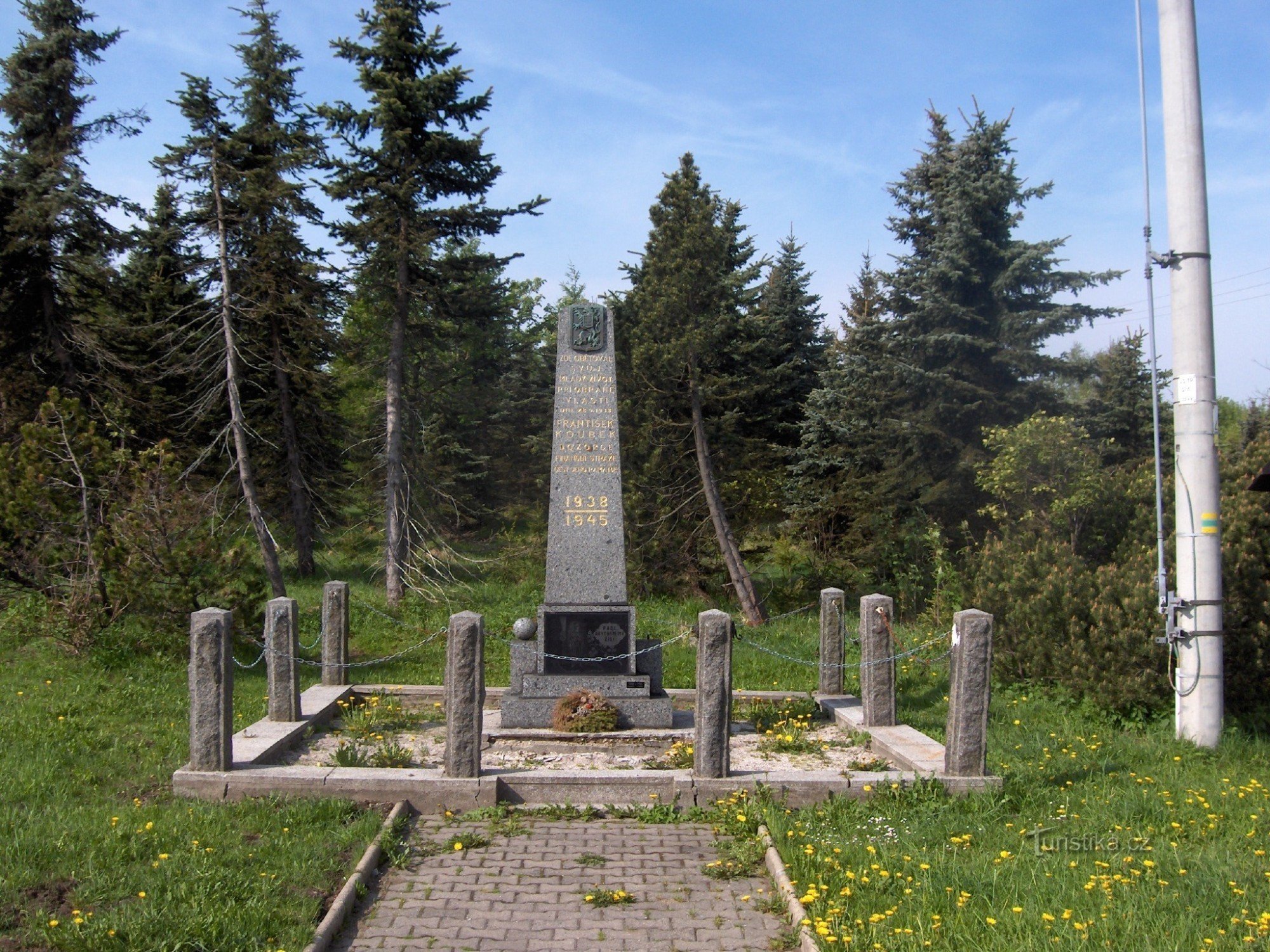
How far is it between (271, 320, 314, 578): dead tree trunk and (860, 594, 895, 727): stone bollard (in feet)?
43.2

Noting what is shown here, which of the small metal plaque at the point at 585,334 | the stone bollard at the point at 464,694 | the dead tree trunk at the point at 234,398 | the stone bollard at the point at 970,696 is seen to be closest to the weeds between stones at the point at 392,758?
the stone bollard at the point at 464,694

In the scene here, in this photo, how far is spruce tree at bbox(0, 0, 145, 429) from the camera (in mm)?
17719

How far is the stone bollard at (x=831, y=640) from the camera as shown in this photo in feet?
34.3

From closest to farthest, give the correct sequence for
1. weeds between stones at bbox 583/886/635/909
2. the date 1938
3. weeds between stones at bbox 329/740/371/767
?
weeds between stones at bbox 583/886/635/909
weeds between stones at bbox 329/740/371/767
the date 1938

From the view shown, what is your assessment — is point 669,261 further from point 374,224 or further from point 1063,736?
point 1063,736

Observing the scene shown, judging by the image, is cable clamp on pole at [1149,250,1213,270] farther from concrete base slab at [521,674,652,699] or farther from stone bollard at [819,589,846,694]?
concrete base slab at [521,674,652,699]

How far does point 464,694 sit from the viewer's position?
23.2 ft

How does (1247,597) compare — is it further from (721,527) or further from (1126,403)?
(1126,403)

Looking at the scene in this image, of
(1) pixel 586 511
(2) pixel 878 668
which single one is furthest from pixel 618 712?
(2) pixel 878 668

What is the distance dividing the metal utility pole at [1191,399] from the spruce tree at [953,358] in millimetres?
9144

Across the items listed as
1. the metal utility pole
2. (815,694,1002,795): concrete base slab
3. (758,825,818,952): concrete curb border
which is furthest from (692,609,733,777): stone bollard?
the metal utility pole

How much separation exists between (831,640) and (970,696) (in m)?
3.68

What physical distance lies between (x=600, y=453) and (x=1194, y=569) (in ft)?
17.4

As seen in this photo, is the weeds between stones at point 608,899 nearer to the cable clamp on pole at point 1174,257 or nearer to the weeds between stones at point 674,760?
the weeds between stones at point 674,760
